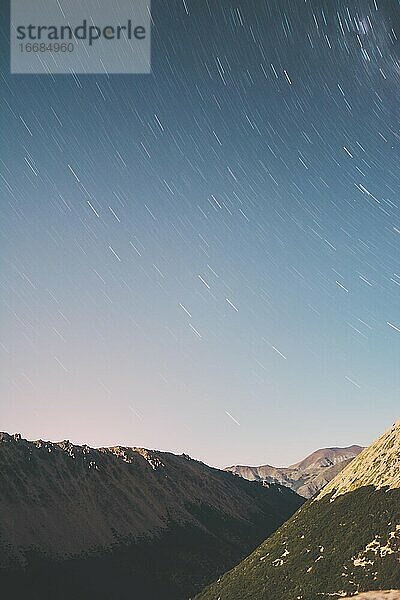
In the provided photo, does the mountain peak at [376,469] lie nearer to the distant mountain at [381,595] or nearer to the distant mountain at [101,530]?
the distant mountain at [381,595]

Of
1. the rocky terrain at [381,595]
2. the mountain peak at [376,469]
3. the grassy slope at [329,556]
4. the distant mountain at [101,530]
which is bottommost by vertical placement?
the rocky terrain at [381,595]

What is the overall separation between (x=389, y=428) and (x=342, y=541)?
97.0 ft

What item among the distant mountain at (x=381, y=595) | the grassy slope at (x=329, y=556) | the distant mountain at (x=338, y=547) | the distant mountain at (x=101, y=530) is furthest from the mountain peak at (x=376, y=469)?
the distant mountain at (x=101, y=530)

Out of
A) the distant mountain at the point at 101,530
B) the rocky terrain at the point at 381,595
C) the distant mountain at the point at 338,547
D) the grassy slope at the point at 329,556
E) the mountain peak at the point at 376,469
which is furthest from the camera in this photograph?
the distant mountain at the point at 101,530

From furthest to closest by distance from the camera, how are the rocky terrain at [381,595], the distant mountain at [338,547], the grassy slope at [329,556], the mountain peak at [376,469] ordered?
the mountain peak at [376,469], the distant mountain at [338,547], the grassy slope at [329,556], the rocky terrain at [381,595]

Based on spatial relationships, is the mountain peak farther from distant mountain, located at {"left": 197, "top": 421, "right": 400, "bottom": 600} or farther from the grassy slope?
the grassy slope

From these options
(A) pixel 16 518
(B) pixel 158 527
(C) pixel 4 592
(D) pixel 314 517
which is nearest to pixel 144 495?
(B) pixel 158 527

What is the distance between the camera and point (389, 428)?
9525 cm

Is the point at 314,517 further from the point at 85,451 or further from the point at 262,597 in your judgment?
the point at 85,451

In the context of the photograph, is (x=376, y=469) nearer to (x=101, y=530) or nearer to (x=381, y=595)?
(x=381, y=595)

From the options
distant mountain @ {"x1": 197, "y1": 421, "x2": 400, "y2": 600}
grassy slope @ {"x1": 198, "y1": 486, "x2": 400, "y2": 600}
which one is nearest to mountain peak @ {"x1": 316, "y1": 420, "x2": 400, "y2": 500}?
distant mountain @ {"x1": 197, "y1": 421, "x2": 400, "y2": 600}

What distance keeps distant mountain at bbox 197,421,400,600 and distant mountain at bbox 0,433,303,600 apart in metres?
50.2

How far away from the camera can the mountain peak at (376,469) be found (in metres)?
80.9

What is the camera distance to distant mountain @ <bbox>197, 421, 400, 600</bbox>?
64.2 metres
